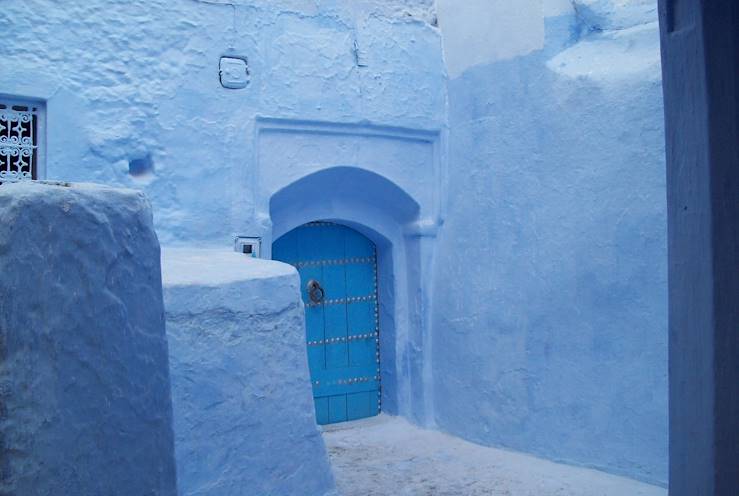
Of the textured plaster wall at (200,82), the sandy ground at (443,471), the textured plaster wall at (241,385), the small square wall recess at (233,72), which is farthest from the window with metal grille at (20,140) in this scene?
the sandy ground at (443,471)

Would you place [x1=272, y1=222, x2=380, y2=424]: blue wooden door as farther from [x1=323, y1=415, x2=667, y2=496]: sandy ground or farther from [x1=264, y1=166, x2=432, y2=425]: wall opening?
[x1=323, y1=415, x2=667, y2=496]: sandy ground

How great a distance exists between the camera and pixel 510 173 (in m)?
→ 4.68

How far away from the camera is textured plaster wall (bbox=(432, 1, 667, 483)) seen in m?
3.90

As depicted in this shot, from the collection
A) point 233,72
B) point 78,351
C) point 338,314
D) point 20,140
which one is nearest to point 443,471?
point 338,314

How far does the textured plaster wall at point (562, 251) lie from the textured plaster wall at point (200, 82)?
1.87ft

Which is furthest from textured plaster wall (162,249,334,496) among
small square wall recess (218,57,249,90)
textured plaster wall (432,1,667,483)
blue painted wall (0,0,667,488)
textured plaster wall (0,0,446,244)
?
textured plaster wall (432,1,667,483)

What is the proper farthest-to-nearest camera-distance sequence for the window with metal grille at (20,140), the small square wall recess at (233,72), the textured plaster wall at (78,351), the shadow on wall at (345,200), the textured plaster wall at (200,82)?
the shadow on wall at (345,200) → the small square wall recess at (233,72) → the textured plaster wall at (200,82) → the window with metal grille at (20,140) → the textured plaster wall at (78,351)

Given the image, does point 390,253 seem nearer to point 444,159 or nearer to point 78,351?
point 444,159

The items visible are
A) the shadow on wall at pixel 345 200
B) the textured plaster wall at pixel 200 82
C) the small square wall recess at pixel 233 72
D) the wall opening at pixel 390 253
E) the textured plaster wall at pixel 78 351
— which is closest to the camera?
the textured plaster wall at pixel 78 351

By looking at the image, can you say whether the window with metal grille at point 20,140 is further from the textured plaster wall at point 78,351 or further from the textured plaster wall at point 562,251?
the textured plaster wall at point 78,351

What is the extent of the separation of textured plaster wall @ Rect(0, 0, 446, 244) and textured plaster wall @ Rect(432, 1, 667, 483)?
571mm

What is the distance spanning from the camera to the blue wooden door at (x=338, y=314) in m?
5.36

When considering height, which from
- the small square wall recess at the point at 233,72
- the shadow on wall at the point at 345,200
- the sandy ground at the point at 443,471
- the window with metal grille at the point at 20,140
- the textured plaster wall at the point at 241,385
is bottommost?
the sandy ground at the point at 443,471

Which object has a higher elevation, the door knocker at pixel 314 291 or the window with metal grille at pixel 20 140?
the window with metal grille at pixel 20 140
